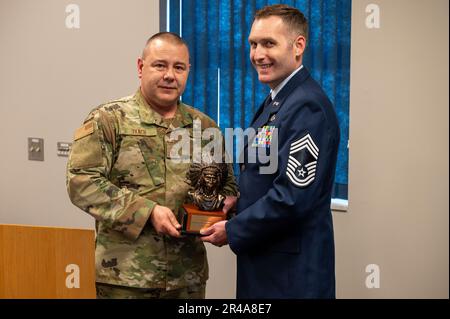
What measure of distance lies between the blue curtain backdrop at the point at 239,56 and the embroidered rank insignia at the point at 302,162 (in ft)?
4.00

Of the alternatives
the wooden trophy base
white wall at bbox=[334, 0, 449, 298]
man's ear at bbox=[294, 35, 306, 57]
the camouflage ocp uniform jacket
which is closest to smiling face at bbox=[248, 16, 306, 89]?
man's ear at bbox=[294, 35, 306, 57]

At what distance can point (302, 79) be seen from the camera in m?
2.33

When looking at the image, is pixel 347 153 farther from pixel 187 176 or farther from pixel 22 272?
pixel 22 272

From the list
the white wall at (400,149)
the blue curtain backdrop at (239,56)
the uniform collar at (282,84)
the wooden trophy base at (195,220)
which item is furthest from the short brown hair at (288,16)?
the blue curtain backdrop at (239,56)

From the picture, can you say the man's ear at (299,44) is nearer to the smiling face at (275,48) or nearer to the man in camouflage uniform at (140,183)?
the smiling face at (275,48)

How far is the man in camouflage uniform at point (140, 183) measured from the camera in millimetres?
2352

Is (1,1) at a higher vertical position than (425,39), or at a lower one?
higher

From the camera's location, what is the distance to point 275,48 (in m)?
2.30

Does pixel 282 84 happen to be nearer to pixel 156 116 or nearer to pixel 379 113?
pixel 156 116

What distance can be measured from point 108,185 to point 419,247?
5.28ft

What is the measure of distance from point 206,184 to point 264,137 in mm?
269

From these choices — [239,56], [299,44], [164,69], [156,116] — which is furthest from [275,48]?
[239,56]

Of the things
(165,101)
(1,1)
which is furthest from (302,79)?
(1,1)

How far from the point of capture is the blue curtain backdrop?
333 cm
